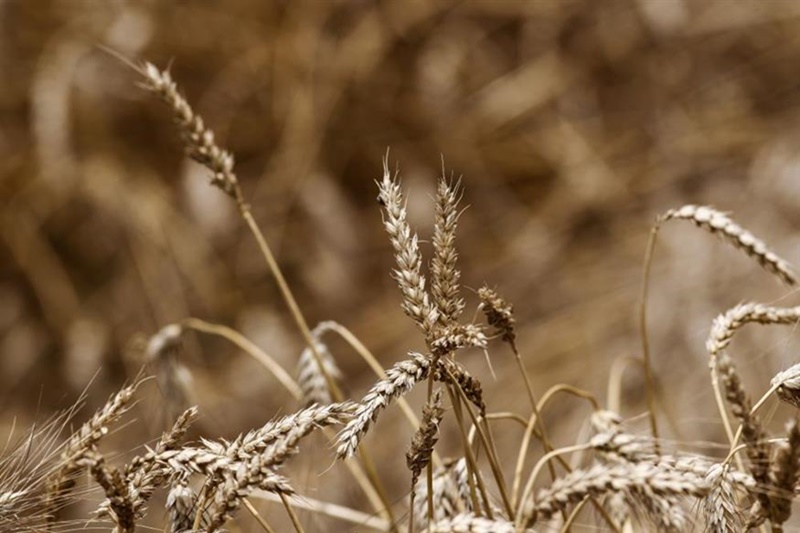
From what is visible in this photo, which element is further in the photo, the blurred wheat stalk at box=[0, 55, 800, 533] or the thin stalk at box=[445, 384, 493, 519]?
the thin stalk at box=[445, 384, 493, 519]

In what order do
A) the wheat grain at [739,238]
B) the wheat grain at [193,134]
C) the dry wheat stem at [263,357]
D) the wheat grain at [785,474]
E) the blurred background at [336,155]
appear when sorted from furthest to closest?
the blurred background at [336,155], the dry wheat stem at [263,357], the wheat grain at [193,134], the wheat grain at [739,238], the wheat grain at [785,474]

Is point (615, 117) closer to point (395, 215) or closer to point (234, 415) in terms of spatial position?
point (234, 415)

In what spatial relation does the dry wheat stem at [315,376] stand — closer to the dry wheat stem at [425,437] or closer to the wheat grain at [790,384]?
the dry wheat stem at [425,437]

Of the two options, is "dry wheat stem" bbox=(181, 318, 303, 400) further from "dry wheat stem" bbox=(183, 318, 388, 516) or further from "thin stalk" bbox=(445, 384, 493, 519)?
"thin stalk" bbox=(445, 384, 493, 519)

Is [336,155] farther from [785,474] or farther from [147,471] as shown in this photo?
[785,474]

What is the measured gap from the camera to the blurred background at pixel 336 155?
2699 millimetres

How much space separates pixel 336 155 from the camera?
3045 mm

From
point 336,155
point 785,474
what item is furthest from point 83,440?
point 336,155

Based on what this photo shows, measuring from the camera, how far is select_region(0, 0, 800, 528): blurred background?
2699 mm

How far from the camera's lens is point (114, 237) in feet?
9.97

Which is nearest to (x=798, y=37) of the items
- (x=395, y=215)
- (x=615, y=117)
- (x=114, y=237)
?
(x=615, y=117)

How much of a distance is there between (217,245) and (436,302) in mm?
2472

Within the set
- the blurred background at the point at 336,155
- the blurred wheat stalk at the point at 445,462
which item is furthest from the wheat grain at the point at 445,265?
the blurred background at the point at 336,155

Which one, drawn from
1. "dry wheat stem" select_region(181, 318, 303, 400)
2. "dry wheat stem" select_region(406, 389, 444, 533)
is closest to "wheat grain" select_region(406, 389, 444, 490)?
"dry wheat stem" select_region(406, 389, 444, 533)
